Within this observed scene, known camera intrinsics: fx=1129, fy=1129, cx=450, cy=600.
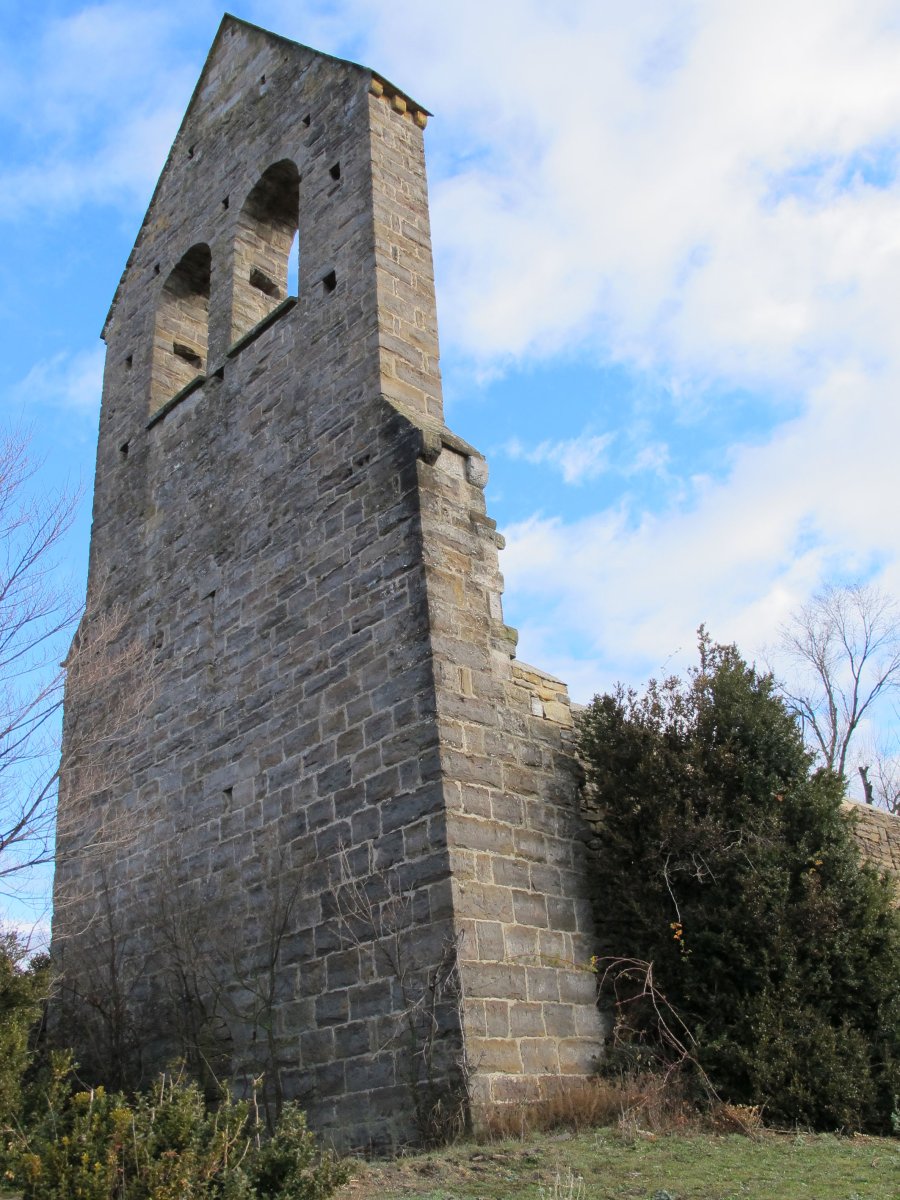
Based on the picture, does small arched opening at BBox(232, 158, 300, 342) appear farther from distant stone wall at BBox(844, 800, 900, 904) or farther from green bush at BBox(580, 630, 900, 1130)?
distant stone wall at BBox(844, 800, 900, 904)

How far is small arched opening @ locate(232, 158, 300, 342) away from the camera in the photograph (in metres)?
11.8

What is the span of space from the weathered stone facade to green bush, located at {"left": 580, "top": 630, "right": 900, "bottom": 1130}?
1.28 ft

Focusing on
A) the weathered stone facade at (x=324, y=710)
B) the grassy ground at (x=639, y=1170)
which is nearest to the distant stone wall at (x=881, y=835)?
the weathered stone facade at (x=324, y=710)

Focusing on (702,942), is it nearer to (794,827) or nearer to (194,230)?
(794,827)

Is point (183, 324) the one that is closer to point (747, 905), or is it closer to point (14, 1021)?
point (14, 1021)

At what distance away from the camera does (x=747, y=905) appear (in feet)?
24.4

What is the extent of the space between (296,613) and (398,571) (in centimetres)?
129

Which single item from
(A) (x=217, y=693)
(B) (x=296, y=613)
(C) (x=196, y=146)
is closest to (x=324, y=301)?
(B) (x=296, y=613)

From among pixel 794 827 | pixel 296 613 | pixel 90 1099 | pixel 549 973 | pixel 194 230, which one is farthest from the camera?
pixel 194 230

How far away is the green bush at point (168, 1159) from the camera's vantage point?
423 centimetres

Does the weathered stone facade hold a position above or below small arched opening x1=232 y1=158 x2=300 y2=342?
below

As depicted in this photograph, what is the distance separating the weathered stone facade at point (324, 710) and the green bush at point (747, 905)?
0.39m

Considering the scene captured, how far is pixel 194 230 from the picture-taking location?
12.9 meters

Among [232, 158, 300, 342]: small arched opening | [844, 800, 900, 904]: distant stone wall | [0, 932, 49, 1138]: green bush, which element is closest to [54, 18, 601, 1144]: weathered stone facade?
[232, 158, 300, 342]: small arched opening
